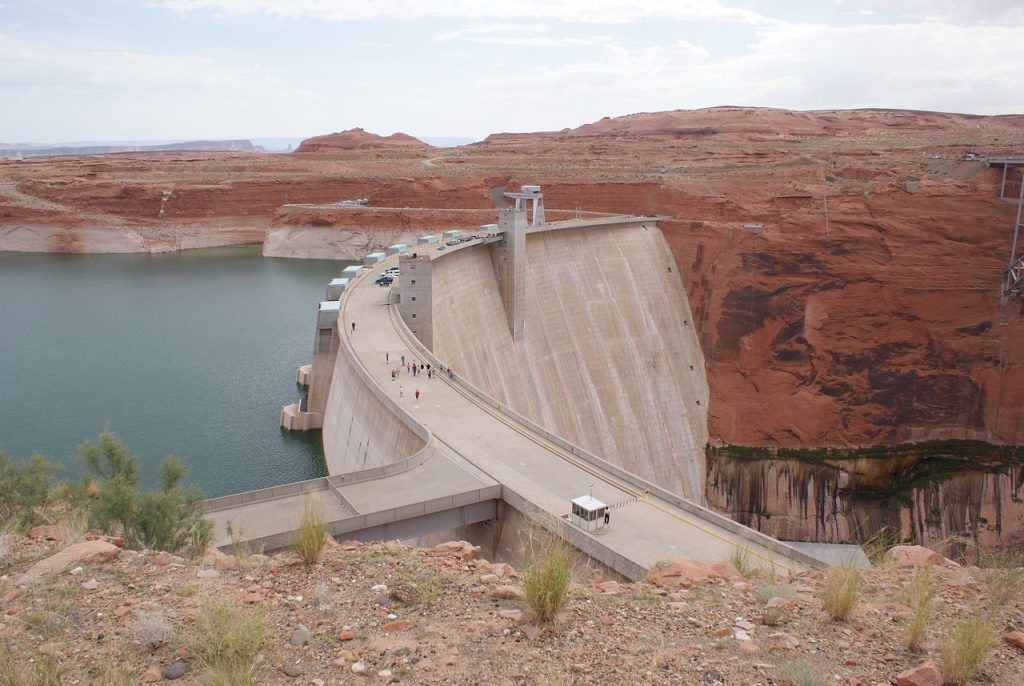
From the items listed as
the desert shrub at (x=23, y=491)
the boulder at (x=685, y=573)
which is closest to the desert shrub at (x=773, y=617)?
the boulder at (x=685, y=573)

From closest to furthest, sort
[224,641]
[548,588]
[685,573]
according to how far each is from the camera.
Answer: [224,641], [548,588], [685,573]

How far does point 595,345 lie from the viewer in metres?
39.7

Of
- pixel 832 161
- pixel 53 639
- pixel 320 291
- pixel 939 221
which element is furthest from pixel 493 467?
pixel 832 161

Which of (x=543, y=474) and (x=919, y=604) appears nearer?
(x=919, y=604)

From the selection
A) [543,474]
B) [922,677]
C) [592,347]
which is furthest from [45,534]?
[592,347]

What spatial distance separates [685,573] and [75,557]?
7.51 meters

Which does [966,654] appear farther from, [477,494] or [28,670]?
[477,494]

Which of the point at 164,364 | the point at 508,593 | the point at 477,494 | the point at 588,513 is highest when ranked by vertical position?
the point at 508,593

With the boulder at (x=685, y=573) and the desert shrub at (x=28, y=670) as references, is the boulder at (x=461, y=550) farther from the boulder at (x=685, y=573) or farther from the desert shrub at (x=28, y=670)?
the desert shrub at (x=28, y=670)

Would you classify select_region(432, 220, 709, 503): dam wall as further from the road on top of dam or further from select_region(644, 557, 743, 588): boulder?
select_region(644, 557, 743, 588): boulder

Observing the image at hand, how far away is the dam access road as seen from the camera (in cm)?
1472

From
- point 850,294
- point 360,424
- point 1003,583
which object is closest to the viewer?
point 1003,583

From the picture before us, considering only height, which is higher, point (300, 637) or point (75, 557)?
point (75, 557)

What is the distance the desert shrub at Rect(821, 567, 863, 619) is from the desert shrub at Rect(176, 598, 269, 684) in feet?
19.3
